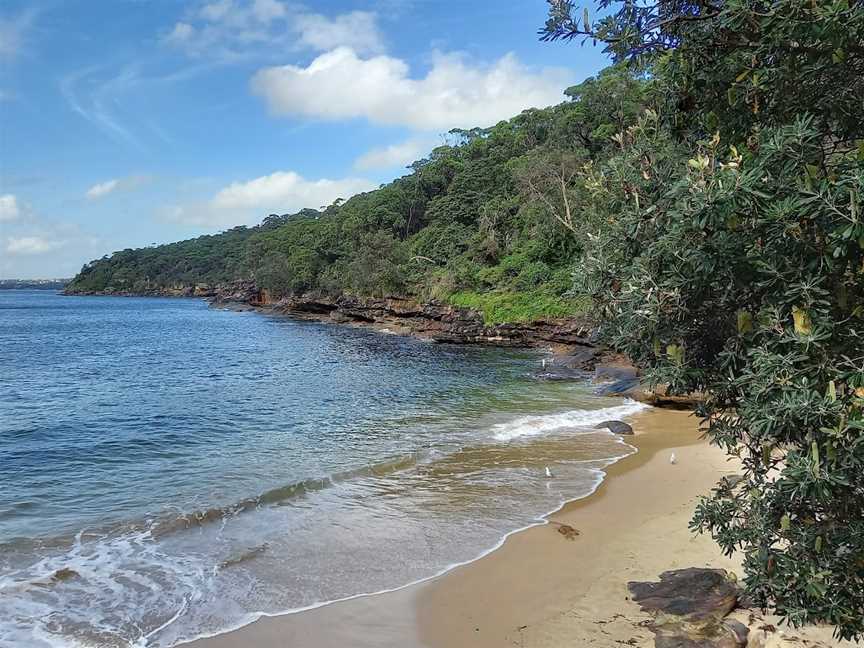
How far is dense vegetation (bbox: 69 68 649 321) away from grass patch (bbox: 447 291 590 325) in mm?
99

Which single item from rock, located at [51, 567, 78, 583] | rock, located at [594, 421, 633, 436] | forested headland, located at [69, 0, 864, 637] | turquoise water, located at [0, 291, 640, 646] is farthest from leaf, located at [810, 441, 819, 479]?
rock, located at [594, 421, 633, 436]

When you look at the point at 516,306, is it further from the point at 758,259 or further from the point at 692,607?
the point at 758,259

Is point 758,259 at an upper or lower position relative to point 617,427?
upper

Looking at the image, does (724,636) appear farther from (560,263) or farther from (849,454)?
(560,263)

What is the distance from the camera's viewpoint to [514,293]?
46969mm

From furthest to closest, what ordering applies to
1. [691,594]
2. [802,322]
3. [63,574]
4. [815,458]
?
1. [63,574]
2. [691,594]
3. [802,322]
4. [815,458]

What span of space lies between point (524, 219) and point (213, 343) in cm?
2874

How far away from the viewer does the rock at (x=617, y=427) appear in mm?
18709

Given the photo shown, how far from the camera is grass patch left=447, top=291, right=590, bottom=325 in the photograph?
42656 millimetres

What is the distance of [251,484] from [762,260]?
12562 millimetres

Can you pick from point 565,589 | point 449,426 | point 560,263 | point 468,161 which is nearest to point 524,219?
point 560,263

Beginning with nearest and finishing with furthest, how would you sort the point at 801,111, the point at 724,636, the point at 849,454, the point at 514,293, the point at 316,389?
the point at 849,454 < the point at 801,111 < the point at 724,636 < the point at 316,389 < the point at 514,293

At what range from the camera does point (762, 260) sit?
3.89 meters

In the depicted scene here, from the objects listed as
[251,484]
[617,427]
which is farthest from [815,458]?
[617,427]
